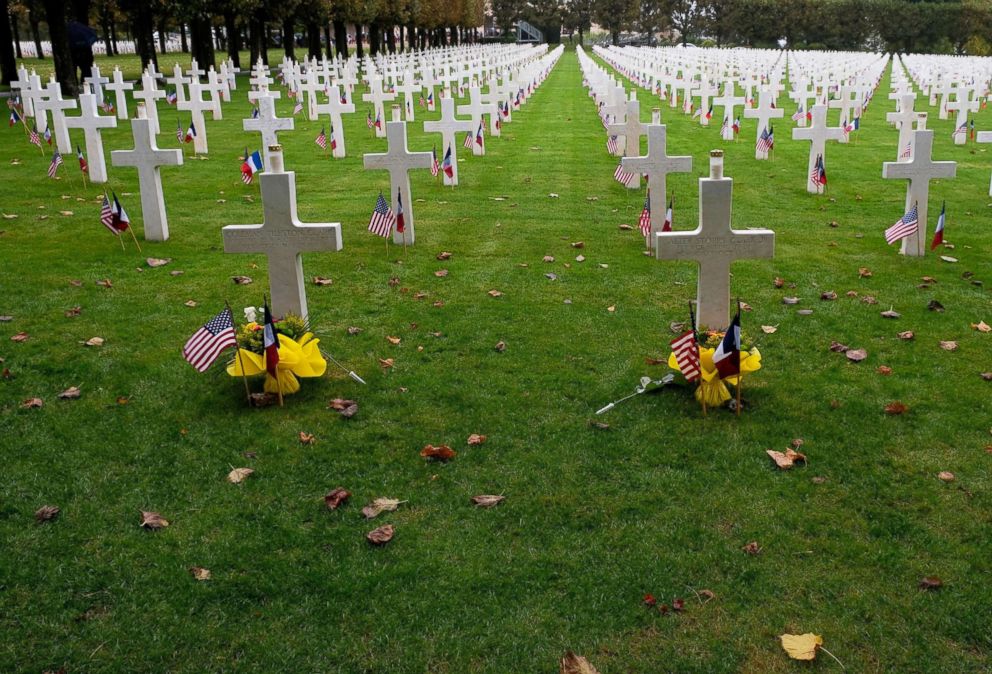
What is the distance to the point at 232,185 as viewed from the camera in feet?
47.4

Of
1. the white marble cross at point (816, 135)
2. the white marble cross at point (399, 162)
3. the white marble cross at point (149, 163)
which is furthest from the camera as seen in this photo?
the white marble cross at point (816, 135)

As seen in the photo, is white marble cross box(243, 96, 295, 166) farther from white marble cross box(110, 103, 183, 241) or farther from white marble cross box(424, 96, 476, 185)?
white marble cross box(110, 103, 183, 241)

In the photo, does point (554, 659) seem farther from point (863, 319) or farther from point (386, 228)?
point (386, 228)

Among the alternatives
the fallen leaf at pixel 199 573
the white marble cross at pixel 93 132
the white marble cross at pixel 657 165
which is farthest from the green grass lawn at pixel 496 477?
the white marble cross at pixel 93 132

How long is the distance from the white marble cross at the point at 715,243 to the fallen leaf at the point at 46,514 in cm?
414

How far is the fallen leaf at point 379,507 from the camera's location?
4.87m

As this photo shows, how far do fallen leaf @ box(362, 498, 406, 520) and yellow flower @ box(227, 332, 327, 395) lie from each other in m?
1.50

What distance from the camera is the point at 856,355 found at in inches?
273

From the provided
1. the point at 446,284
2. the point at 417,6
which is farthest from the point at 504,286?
the point at 417,6

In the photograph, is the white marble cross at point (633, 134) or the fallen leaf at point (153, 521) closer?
the fallen leaf at point (153, 521)

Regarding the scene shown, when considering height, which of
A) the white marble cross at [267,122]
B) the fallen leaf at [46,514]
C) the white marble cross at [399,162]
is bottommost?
the fallen leaf at [46,514]

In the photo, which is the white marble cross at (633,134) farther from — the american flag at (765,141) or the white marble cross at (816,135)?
the american flag at (765,141)

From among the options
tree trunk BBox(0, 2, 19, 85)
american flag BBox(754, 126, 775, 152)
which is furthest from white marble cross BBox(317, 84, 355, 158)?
tree trunk BBox(0, 2, 19, 85)

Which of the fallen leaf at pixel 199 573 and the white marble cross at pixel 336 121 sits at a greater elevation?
the white marble cross at pixel 336 121
